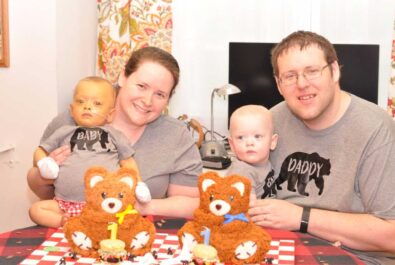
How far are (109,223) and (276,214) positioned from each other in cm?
61

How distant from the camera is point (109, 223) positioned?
135 centimetres

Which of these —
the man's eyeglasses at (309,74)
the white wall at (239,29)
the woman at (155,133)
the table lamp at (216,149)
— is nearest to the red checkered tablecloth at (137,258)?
the woman at (155,133)

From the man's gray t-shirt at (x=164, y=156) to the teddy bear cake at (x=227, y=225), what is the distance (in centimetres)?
65

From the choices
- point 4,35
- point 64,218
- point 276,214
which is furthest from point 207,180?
point 4,35

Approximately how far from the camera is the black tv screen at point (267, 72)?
11.1ft

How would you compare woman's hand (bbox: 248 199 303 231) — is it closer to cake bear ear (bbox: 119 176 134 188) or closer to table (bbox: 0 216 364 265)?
table (bbox: 0 216 364 265)

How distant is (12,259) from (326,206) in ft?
3.30

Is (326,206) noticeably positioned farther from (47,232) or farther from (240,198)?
(47,232)

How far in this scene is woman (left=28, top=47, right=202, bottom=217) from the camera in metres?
1.97

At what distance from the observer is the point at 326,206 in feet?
6.03

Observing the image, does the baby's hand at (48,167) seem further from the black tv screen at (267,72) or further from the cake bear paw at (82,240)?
the black tv screen at (267,72)

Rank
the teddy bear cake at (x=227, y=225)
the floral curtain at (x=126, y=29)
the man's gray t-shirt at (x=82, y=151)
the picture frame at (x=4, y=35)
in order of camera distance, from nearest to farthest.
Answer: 1. the teddy bear cake at (x=227, y=225)
2. the man's gray t-shirt at (x=82, y=151)
3. the picture frame at (x=4, y=35)
4. the floral curtain at (x=126, y=29)

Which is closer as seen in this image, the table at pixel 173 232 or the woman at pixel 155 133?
the table at pixel 173 232

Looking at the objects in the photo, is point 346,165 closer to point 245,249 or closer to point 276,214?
point 276,214
